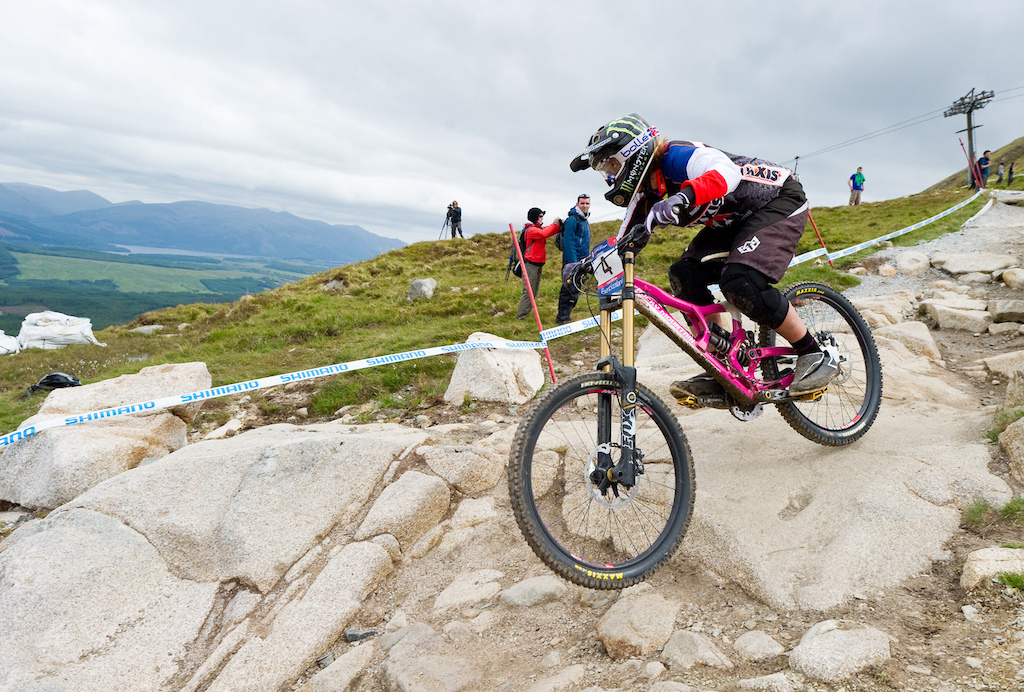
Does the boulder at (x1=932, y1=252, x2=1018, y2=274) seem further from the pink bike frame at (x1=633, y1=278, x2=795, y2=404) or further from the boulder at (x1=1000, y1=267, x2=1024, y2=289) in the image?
the pink bike frame at (x1=633, y1=278, x2=795, y2=404)

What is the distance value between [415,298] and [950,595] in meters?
21.0

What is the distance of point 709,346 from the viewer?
4.87 m

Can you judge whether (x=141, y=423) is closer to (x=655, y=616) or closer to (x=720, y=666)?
(x=655, y=616)

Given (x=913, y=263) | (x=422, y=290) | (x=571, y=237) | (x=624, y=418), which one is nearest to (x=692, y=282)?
(x=624, y=418)

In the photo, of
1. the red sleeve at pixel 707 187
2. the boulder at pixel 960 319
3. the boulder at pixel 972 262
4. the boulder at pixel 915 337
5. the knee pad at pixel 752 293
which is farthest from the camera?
the boulder at pixel 972 262

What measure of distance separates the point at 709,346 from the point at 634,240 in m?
1.33

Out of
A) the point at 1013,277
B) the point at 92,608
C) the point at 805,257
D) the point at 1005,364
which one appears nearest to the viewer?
the point at 92,608

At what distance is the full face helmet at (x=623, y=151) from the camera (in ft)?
14.6

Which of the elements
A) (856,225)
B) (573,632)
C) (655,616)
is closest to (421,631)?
(573,632)

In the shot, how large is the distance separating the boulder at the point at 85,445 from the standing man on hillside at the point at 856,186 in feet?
157

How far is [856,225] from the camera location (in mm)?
32062

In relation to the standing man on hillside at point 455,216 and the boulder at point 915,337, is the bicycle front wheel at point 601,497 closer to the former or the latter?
the boulder at point 915,337

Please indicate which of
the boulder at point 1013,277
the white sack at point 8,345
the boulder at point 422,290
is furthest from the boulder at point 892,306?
the white sack at point 8,345

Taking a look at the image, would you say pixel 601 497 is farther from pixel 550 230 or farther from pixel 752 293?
pixel 550 230
